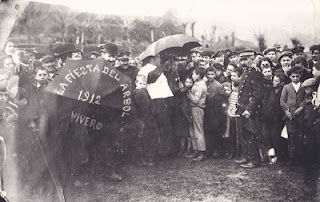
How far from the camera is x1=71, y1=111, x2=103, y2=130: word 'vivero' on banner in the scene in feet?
13.2

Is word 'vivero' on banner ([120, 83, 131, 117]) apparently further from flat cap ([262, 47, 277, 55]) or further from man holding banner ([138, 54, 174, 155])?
flat cap ([262, 47, 277, 55])

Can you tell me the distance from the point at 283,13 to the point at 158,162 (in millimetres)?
1877

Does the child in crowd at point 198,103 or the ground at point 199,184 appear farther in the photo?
the child in crowd at point 198,103

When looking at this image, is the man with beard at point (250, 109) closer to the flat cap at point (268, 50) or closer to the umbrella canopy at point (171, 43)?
the flat cap at point (268, 50)

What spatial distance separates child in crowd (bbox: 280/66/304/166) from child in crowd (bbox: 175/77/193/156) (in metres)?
0.91

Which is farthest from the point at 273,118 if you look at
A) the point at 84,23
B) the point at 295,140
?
the point at 84,23

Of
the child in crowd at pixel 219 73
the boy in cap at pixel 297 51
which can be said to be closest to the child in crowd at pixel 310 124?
the boy in cap at pixel 297 51

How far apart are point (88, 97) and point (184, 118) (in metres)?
0.96

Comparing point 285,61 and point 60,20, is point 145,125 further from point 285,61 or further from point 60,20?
point 285,61

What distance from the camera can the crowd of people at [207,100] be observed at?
3.97m

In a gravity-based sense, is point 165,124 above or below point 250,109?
below

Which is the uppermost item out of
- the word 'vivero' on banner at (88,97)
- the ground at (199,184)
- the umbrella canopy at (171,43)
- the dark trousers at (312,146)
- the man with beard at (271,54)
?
the umbrella canopy at (171,43)

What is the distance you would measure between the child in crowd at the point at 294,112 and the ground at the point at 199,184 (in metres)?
0.17

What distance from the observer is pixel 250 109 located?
3.97 metres
